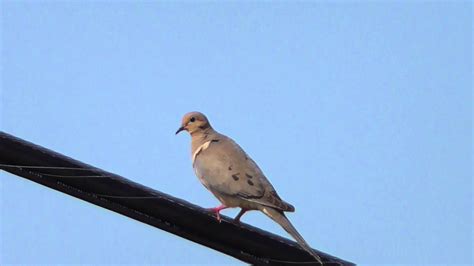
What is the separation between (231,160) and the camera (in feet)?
28.9

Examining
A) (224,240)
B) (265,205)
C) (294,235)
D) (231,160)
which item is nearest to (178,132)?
(231,160)

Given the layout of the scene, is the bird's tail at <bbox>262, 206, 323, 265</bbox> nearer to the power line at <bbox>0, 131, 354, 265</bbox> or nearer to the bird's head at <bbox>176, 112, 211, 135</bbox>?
the power line at <bbox>0, 131, 354, 265</bbox>

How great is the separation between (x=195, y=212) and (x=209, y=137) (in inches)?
141

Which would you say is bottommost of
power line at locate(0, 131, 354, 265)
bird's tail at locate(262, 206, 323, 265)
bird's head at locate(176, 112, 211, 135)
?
power line at locate(0, 131, 354, 265)

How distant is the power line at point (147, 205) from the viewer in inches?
222

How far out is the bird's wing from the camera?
824 centimetres

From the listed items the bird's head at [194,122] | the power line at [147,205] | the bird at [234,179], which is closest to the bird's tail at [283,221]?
the bird at [234,179]

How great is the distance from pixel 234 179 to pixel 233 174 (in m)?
0.08

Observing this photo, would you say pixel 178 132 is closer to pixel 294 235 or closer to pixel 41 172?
pixel 294 235

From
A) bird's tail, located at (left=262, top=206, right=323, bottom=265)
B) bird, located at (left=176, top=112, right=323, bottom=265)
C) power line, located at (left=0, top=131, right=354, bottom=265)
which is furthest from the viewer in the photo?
bird, located at (left=176, top=112, right=323, bottom=265)

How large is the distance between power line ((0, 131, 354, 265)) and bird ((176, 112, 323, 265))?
125 centimetres

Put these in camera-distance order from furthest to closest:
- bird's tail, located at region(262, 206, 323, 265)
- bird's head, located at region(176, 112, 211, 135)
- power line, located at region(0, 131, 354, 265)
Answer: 1. bird's head, located at region(176, 112, 211, 135)
2. bird's tail, located at region(262, 206, 323, 265)
3. power line, located at region(0, 131, 354, 265)

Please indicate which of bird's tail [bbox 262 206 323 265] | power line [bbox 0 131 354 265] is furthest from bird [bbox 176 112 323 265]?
power line [bbox 0 131 354 265]

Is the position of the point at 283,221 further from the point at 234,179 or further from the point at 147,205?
the point at 147,205
